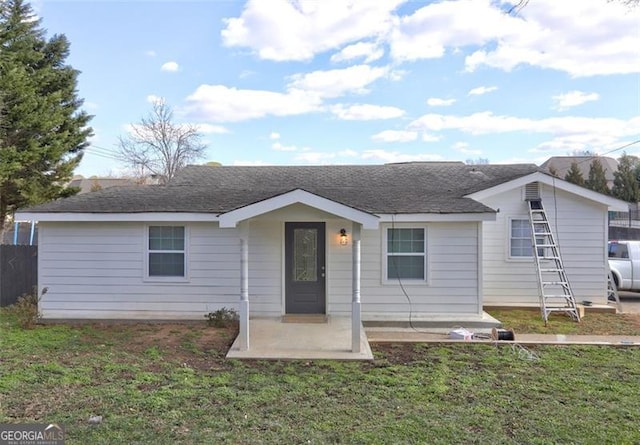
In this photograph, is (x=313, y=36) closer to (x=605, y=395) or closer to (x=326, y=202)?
(x=326, y=202)

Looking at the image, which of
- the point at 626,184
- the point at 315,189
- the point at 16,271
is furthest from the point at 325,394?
the point at 626,184

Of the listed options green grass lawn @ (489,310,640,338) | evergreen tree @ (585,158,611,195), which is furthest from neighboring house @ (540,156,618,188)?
green grass lawn @ (489,310,640,338)

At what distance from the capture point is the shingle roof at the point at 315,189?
27.9 feet

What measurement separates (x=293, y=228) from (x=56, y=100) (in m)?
12.9

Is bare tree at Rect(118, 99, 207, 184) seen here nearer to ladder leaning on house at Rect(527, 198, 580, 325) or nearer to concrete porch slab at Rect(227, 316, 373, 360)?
concrete porch slab at Rect(227, 316, 373, 360)

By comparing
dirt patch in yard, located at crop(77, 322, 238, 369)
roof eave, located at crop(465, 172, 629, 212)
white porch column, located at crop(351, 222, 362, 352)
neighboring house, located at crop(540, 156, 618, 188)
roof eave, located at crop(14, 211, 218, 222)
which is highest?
neighboring house, located at crop(540, 156, 618, 188)

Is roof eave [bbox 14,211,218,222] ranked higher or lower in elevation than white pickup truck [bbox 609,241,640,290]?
higher

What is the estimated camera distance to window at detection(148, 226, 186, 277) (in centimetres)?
866

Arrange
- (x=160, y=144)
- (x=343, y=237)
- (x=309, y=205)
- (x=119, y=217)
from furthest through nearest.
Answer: (x=160, y=144)
(x=343, y=237)
(x=119, y=217)
(x=309, y=205)

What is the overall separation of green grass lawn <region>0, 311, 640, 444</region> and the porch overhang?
7.41 ft

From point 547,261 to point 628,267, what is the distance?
3631 millimetres

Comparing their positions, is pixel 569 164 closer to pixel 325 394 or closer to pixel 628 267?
pixel 628 267

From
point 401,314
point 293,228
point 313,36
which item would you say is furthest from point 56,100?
point 401,314

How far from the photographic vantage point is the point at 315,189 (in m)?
10.1
